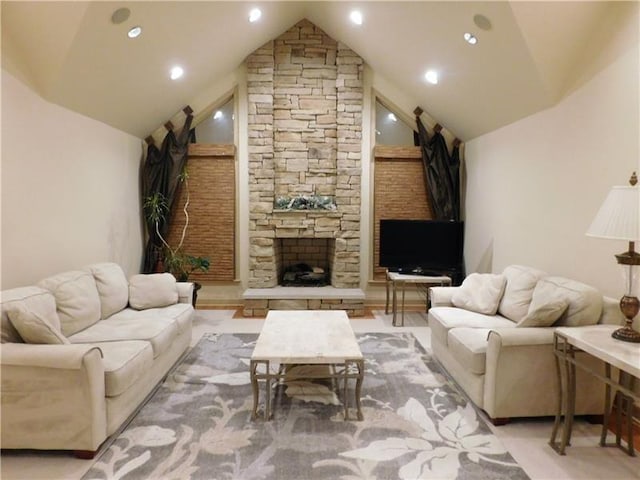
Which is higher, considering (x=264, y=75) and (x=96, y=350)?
(x=264, y=75)

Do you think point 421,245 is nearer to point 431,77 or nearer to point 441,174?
point 441,174

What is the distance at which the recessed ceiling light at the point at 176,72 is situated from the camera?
15.4 feet

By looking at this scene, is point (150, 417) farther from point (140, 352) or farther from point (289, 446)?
point (289, 446)

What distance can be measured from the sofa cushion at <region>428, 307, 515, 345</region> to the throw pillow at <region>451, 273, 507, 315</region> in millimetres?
63

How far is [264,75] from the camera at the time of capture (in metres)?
5.85

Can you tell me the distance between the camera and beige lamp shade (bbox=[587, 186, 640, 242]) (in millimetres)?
2234

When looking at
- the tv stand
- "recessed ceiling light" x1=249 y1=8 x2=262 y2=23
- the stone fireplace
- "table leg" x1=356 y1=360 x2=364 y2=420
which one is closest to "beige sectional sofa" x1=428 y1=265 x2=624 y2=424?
"table leg" x1=356 y1=360 x2=364 y2=420

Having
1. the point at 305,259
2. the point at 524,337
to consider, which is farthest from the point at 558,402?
the point at 305,259

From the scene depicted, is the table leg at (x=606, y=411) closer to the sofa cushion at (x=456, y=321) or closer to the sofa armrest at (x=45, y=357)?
the sofa cushion at (x=456, y=321)

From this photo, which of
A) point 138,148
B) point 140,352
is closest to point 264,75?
point 138,148

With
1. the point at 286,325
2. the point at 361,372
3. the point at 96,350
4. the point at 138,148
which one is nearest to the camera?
the point at 96,350

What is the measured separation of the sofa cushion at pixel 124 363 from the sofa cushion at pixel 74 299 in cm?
35

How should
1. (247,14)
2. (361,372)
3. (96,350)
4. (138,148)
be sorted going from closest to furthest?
(96,350) → (361,372) → (247,14) → (138,148)

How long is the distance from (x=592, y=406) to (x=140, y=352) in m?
3.15
